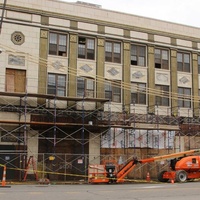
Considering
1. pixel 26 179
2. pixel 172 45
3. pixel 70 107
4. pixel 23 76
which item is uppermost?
pixel 172 45

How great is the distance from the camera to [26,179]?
2577 cm

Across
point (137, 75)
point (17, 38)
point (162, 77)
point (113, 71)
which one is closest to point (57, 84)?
point (17, 38)

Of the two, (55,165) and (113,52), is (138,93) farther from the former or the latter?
(55,165)

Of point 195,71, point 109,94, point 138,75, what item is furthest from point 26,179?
point 195,71

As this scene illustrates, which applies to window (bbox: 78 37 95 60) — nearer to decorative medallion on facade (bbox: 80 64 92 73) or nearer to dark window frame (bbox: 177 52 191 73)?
decorative medallion on facade (bbox: 80 64 92 73)

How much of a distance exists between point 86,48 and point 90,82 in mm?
2728

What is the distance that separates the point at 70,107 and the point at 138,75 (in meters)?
7.04

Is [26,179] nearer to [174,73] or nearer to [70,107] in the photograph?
[70,107]

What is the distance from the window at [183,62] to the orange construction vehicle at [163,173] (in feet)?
31.9

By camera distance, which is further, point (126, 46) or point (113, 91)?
point (126, 46)

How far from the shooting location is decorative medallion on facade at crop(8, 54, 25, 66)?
27.6 m

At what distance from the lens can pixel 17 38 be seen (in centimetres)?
2797

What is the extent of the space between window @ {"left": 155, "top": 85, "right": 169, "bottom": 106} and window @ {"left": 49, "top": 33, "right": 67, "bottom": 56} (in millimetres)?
8651

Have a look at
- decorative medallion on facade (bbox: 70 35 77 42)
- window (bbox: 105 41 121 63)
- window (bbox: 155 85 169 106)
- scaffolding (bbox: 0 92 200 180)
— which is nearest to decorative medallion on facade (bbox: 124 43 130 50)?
window (bbox: 105 41 121 63)
